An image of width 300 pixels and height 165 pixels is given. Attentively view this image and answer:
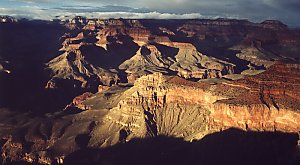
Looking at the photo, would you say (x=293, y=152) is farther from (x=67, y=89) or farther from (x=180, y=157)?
(x=67, y=89)

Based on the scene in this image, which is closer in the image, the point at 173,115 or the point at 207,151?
the point at 207,151

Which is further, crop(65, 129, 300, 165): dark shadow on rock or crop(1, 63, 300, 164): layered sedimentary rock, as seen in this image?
crop(1, 63, 300, 164): layered sedimentary rock

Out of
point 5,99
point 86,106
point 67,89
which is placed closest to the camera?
point 86,106

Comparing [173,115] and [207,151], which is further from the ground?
[173,115]

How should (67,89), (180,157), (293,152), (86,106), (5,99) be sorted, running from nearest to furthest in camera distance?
1. (293,152)
2. (180,157)
3. (86,106)
4. (5,99)
5. (67,89)

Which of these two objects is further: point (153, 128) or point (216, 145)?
point (153, 128)

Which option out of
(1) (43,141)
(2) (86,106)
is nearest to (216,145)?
(1) (43,141)

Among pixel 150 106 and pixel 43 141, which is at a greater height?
pixel 150 106

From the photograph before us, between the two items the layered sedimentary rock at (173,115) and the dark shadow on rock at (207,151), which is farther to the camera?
the layered sedimentary rock at (173,115)
